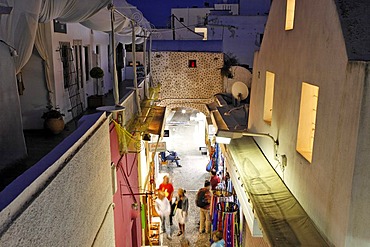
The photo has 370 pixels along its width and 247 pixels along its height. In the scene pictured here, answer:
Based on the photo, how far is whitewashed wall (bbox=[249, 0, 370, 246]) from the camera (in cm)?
462

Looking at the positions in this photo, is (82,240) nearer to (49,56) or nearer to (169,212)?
(49,56)

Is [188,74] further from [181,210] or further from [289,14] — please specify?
[289,14]

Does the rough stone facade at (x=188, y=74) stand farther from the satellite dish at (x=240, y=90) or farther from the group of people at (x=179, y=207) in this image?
the group of people at (x=179, y=207)

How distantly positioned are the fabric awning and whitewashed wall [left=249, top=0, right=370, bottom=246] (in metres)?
0.15

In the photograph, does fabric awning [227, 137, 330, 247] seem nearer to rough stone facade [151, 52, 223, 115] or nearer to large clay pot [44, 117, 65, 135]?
large clay pot [44, 117, 65, 135]

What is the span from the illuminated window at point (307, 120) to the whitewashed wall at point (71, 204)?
10.7 feet

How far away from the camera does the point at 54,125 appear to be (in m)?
8.40

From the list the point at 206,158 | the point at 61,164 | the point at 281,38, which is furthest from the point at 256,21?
the point at 61,164

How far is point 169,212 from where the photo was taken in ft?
41.1

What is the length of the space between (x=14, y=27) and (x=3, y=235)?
12.9 feet

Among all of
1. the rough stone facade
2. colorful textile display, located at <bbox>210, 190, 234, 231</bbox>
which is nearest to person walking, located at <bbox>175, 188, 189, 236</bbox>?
colorful textile display, located at <bbox>210, 190, 234, 231</bbox>

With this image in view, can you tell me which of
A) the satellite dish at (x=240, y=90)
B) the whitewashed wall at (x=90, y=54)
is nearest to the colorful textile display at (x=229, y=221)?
the satellite dish at (x=240, y=90)

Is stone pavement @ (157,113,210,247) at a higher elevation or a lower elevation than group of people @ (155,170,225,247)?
lower

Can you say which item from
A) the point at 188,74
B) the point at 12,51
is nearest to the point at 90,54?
the point at 12,51
